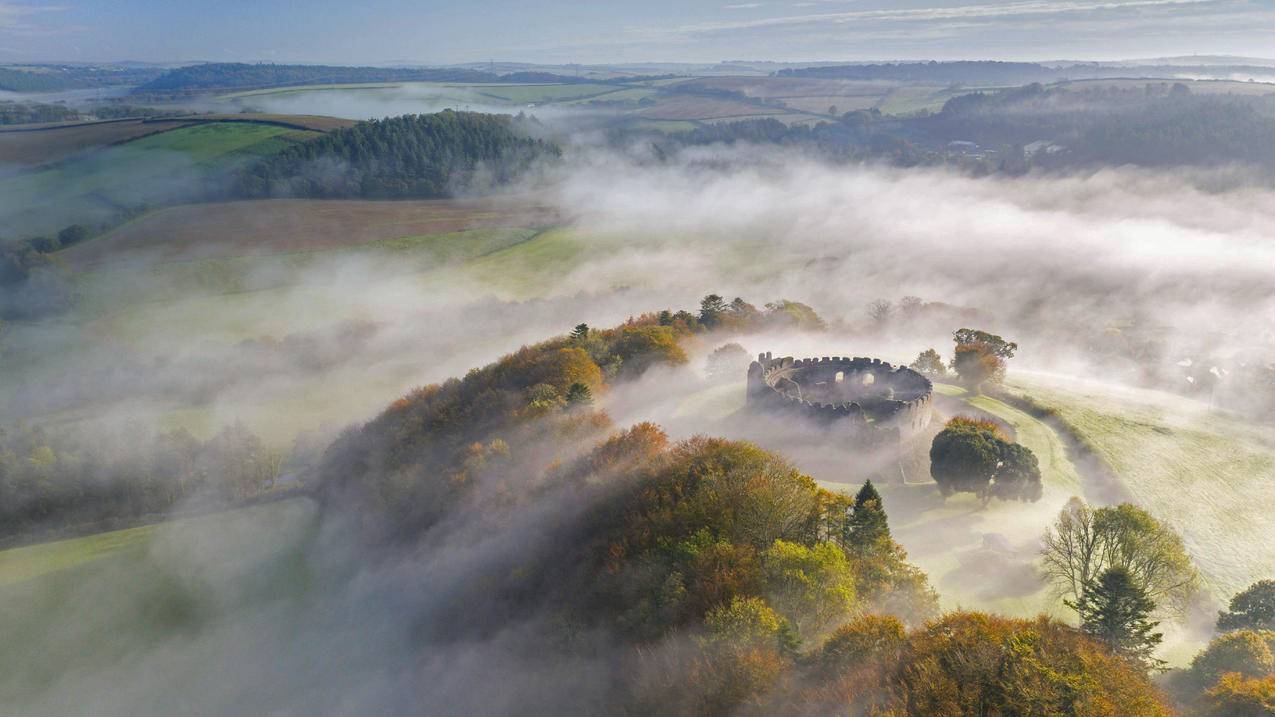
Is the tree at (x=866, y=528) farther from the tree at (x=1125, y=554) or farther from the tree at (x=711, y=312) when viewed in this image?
the tree at (x=711, y=312)

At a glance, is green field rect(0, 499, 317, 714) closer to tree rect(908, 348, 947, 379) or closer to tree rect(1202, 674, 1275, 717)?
tree rect(1202, 674, 1275, 717)

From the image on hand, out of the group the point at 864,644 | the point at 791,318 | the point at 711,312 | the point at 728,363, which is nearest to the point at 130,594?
the point at 864,644

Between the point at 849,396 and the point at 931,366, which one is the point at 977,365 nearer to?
the point at 931,366

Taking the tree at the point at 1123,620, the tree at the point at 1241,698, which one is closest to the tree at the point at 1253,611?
the tree at the point at 1241,698

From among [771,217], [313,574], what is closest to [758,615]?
[313,574]

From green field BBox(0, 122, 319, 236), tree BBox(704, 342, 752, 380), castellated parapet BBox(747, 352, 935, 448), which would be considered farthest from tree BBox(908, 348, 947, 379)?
green field BBox(0, 122, 319, 236)

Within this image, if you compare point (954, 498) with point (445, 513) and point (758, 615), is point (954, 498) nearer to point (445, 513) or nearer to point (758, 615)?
point (758, 615)
